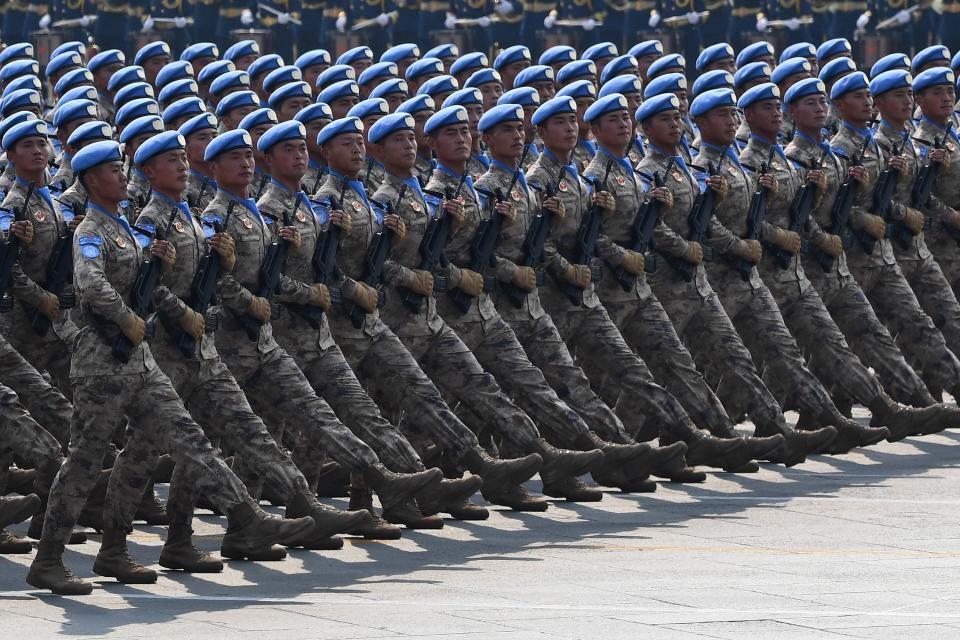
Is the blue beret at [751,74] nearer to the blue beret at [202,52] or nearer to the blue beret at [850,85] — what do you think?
the blue beret at [850,85]

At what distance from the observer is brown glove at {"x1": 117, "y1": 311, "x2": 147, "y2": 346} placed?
1111 cm

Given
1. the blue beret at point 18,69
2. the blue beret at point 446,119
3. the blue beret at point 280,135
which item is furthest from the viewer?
the blue beret at point 18,69

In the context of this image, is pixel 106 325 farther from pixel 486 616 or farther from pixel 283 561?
pixel 486 616

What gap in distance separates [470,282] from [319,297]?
1126 mm

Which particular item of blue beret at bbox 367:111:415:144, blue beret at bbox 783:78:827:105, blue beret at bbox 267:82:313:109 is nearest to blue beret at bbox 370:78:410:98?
blue beret at bbox 267:82:313:109

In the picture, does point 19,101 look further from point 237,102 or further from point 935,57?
point 935,57

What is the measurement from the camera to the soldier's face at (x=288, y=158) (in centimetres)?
1286

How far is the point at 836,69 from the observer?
1680cm

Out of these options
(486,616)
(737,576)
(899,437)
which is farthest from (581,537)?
(899,437)

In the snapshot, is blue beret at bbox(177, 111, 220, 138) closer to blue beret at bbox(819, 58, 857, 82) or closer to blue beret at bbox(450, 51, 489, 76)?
blue beret at bbox(450, 51, 489, 76)

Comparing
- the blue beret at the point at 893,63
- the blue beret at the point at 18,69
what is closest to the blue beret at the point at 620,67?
the blue beret at the point at 893,63

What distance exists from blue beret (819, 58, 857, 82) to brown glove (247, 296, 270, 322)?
5.54 m

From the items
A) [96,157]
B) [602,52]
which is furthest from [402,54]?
[96,157]

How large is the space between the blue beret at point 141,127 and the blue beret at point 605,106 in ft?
8.23
